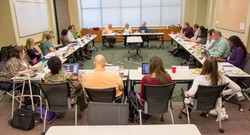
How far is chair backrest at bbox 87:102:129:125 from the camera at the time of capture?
5.91 ft

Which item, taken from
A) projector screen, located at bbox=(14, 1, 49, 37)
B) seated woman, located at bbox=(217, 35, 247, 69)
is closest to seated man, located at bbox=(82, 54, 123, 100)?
seated woman, located at bbox=(217, 35, 247, 69)

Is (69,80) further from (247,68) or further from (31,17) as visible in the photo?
(31,17)

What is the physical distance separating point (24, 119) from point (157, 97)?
1.95 meters

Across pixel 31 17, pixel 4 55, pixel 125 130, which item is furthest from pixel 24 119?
pixel 31 17

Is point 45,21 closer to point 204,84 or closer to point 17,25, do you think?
point 17,25

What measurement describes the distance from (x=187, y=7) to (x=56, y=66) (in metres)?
9.50

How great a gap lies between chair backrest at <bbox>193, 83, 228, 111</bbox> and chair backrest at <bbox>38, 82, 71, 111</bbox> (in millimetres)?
1678

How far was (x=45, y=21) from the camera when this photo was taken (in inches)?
308

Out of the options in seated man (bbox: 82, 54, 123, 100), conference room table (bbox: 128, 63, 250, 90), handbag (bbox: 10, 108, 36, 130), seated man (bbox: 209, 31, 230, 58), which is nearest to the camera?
seated man (bbox: 82, 54, 123, 100)

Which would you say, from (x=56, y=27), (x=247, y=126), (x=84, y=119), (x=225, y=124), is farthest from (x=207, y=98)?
(x=56, y=27)

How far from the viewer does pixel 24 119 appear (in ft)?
9.44

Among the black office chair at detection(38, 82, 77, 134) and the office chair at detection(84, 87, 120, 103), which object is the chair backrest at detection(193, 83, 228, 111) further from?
the black office chair at detection(38, 82, 77, 134)

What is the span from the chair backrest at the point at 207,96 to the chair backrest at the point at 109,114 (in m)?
1.15

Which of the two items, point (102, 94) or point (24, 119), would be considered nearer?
point (102, 94)
